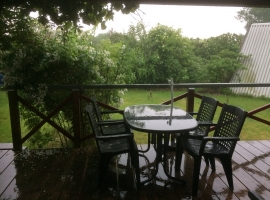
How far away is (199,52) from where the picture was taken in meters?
9.70

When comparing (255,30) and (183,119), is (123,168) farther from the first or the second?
(255,30)

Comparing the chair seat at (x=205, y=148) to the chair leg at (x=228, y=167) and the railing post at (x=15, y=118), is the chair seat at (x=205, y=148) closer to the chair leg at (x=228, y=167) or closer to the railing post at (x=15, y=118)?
the chair leg at (x=228, y=167)

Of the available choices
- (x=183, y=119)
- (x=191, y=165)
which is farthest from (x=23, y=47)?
(x=191, y=165)

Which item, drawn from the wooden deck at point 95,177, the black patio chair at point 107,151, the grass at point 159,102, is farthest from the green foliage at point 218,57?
the black patio chair at point 107,151

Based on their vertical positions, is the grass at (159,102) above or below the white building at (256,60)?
below

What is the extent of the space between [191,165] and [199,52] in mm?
7517

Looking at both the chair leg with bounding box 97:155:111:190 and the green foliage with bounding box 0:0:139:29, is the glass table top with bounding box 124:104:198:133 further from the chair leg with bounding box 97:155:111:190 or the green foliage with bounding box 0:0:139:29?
the green foliage with bounding box 0:0:139:29

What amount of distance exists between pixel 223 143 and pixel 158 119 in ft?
2.36

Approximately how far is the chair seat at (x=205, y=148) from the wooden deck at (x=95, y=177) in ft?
1.28

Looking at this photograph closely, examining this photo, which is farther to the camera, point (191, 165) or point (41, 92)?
point (41, 92)

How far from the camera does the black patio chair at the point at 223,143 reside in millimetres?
2260

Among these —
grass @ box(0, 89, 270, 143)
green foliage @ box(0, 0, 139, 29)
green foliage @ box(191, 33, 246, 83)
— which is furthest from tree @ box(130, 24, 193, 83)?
green foliage @ box(0, 0, 139, 29)

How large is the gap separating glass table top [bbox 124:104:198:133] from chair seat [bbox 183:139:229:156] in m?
0.25

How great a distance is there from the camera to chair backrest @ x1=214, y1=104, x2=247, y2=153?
228 cm
